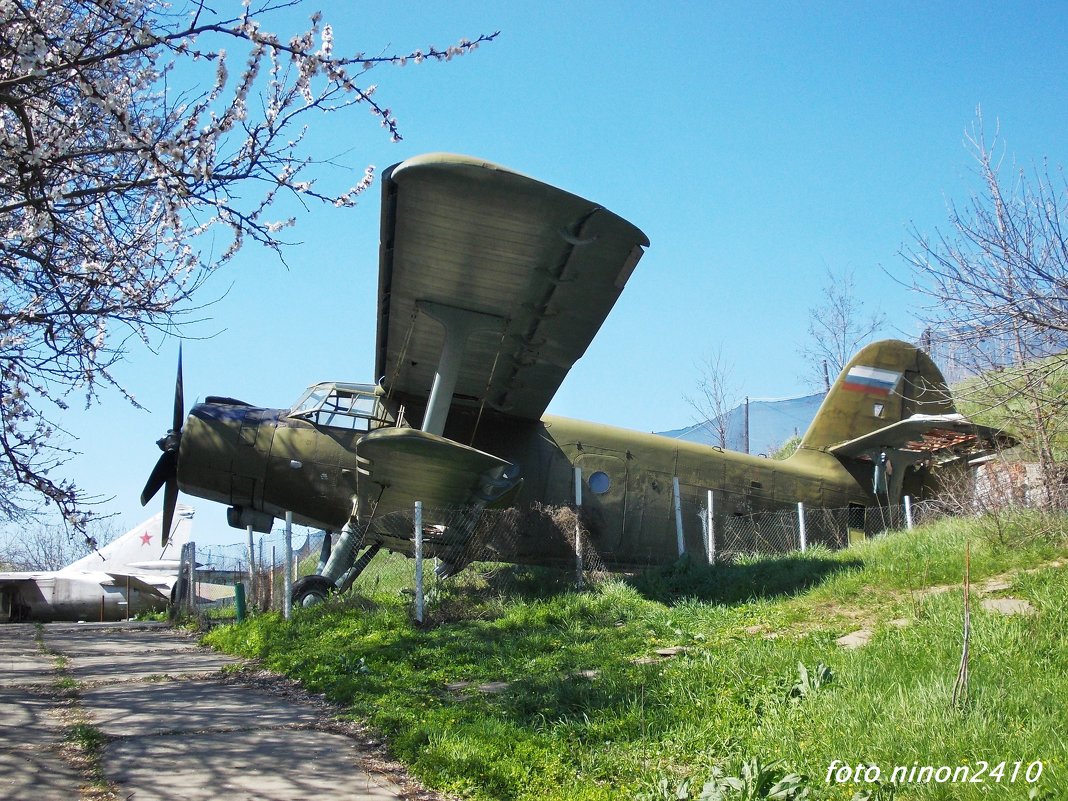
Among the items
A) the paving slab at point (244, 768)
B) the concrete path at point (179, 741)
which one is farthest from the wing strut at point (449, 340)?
the paving slab at point (244, 768)

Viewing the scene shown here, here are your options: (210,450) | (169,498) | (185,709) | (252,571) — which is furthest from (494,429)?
(185,709)

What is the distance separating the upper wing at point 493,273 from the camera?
333 inches

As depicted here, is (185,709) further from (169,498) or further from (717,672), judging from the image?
(169,498)

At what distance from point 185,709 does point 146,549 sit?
24947mm

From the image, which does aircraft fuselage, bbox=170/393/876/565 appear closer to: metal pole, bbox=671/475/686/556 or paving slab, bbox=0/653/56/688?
metal pole, bbox=671/475/686/556

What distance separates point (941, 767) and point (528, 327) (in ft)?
26.2

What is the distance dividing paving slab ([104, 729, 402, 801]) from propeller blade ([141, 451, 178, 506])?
8652mm

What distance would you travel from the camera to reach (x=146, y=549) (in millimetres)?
29234

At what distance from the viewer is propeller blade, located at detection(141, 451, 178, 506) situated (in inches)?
536

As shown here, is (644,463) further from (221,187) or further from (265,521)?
(221,187)

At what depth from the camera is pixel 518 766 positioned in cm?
484

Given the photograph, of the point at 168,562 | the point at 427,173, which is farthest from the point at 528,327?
the point at 168,562

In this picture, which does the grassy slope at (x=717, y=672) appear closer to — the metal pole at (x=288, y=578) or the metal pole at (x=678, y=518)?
the metal pole at (x=288, y=578)

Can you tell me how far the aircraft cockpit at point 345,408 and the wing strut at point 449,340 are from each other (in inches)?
82.4
